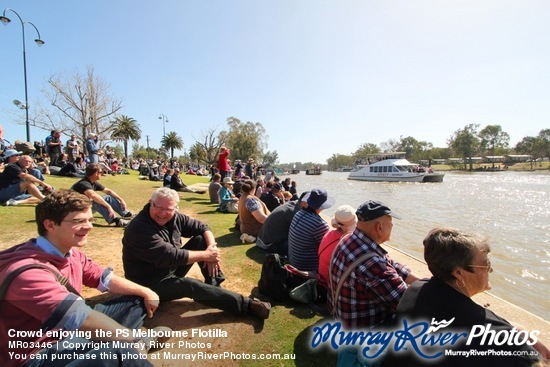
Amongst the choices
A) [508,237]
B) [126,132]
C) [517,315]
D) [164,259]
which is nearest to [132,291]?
[164,259]

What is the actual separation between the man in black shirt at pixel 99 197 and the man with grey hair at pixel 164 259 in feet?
11.1

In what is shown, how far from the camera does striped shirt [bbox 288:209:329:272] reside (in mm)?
3904

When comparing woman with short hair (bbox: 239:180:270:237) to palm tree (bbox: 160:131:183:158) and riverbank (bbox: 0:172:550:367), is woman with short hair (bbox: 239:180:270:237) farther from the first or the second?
palm tree (bbox: 160:131:183:158)

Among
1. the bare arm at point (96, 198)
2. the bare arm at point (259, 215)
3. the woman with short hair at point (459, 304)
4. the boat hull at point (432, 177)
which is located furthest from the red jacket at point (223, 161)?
the boat hull at point (432, 177)

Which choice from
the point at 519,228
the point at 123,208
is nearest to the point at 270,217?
the point at 123,208

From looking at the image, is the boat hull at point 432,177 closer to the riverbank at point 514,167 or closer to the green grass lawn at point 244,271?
the green grass lawn at point 244,271

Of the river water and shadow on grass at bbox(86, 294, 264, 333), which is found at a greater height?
shadow on grass at bbox(86, 294, 264, 333)

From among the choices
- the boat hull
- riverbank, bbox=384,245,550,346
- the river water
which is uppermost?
the boat hull

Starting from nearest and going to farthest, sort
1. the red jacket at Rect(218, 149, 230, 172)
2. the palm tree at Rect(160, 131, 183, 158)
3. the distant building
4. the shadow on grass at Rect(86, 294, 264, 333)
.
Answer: the shadow on grass at Rect(86, 294, 264, 333) → the red jacket at Rect(218, 149, 230, 172) → the palm tree at Rect(160, 131, 183, 158) → the distant building

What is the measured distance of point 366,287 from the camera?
7.03ft

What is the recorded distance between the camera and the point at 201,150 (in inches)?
2229

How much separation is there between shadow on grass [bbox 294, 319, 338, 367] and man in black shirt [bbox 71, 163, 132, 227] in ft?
16.2

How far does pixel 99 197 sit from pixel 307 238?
456cm

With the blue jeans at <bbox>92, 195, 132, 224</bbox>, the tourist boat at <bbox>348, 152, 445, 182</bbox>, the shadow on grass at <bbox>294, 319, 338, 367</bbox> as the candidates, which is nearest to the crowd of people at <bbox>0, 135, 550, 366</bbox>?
the shadow on grass at <bbox>294, 319, 338, 367</bbox>
